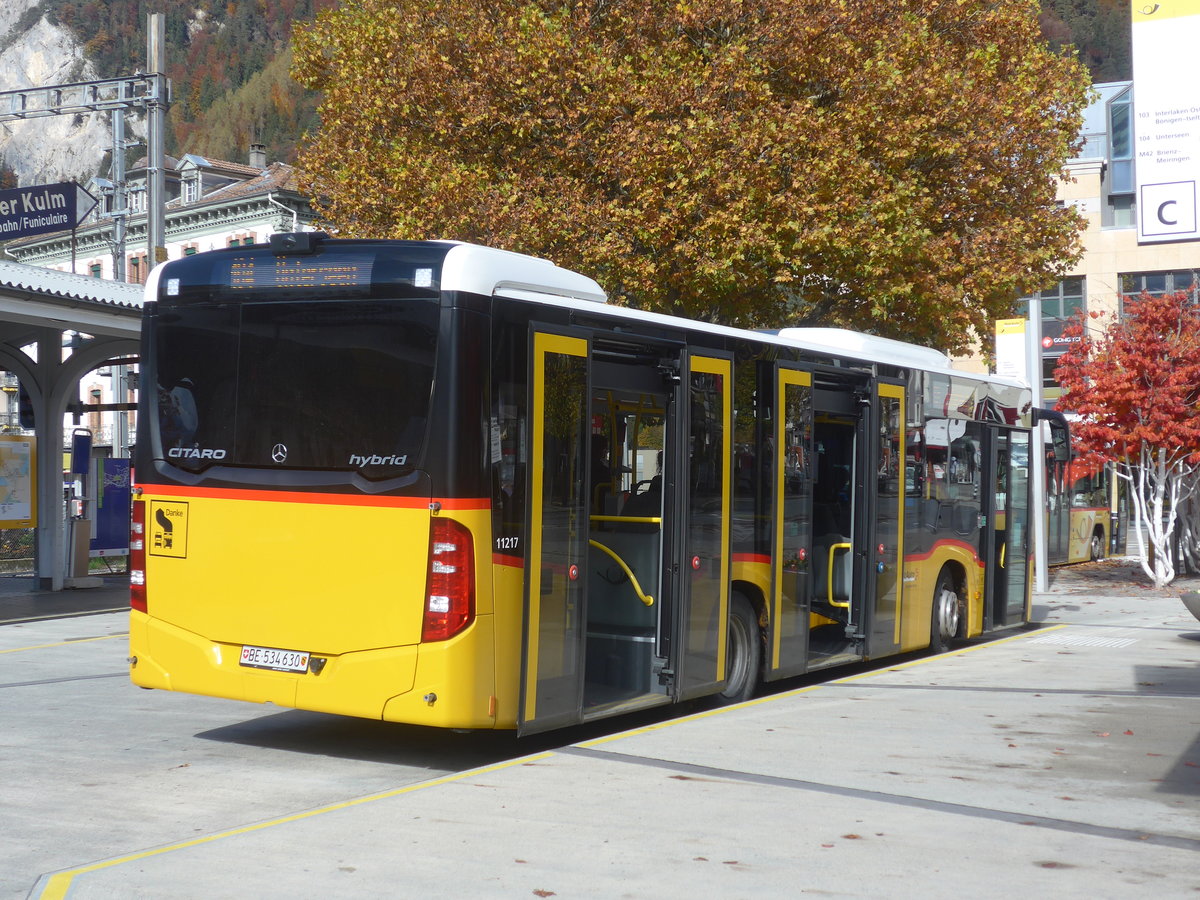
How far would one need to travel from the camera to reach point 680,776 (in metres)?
7.22

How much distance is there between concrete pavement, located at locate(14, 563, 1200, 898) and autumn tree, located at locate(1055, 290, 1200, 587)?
1295cm

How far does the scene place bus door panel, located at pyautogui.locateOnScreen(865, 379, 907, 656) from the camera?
11969mm

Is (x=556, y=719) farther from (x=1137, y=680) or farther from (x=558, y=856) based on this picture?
(x=1137, y=680)

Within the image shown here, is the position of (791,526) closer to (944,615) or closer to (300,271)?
(944,615)

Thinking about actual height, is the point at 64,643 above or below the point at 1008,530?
below

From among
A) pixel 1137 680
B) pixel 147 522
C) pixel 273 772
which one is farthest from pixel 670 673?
pixel 1137 680

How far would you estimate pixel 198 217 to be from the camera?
6662 centimetres

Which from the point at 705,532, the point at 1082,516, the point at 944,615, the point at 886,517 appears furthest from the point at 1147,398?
the point at 705,532

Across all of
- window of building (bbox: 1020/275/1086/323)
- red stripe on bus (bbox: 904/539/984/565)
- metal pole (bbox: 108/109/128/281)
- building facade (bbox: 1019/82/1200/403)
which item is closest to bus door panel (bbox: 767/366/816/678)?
red stripe on bus (bbox: 904/539/984/565)

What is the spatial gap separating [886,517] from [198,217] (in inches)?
2339

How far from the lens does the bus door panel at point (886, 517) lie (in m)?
12.0

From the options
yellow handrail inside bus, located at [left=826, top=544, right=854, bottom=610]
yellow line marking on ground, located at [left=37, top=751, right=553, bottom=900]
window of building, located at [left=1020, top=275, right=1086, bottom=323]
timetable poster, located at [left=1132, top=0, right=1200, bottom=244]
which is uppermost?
window of building, located at [left=1020, top=275, right=1086, bottom=323]

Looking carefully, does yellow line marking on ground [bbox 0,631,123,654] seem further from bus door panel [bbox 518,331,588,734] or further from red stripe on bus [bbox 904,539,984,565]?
red stripe on bus [bbox 904,539,984,565]

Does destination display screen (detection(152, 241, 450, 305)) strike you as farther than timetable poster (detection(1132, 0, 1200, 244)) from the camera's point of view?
No
